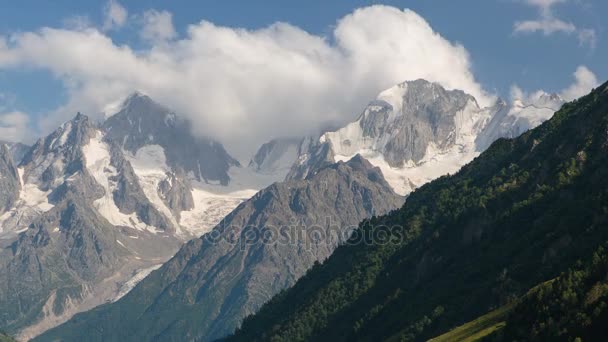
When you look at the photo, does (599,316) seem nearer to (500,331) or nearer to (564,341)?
(564,341)

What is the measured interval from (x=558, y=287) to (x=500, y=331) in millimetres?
13437

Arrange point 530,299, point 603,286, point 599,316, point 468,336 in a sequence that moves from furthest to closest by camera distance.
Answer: point 468,336 → point 530,299 → point 603,286 → point 599,316

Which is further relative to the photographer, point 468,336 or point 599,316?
point 468,336

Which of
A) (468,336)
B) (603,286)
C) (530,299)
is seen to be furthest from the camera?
(468,336)

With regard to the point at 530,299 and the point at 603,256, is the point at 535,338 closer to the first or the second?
the point at 530,299

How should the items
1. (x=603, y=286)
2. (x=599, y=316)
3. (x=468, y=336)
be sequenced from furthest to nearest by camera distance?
(x=468, y=336), (x=603, y=286), (x=599, y=316)

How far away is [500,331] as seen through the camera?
181m

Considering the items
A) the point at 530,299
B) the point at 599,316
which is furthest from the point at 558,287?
the point at 599,316

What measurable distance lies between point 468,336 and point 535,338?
3460 centimetres

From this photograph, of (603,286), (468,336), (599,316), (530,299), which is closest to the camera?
(599,316)

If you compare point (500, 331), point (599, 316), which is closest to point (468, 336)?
point (500, 331)

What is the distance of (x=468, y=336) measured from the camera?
650 feet

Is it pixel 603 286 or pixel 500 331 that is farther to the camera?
pixel 500 331

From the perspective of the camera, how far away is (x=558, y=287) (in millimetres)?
177250
